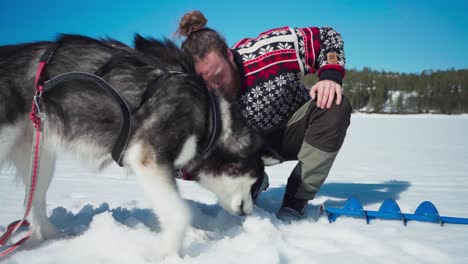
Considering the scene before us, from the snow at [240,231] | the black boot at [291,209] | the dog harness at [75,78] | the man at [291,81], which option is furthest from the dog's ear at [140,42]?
the black boot at [291,209]

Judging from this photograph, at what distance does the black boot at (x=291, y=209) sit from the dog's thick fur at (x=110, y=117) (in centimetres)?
105

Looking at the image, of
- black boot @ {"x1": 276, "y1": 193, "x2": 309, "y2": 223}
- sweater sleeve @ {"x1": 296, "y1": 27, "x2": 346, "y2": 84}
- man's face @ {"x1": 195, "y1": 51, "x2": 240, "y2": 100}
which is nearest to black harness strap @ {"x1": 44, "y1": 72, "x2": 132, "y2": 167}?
man's face @ {"x1": 195, "y1": 51, "x2": 240, "y2": 100}

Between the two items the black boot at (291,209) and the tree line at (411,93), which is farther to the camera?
the tree line at (411,93)

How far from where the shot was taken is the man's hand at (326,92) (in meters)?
3.05

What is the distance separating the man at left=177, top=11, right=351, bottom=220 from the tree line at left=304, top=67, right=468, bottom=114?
214 ft

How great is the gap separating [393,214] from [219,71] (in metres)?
1.98

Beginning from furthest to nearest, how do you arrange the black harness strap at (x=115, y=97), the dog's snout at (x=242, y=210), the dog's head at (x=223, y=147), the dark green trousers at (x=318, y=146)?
the dark green trousers at (x=318, y=146) < the dog's snout at (x=242, y=210) < the dog's head at (x=223, y=147) < the black harness strap at (x=115, y=97)

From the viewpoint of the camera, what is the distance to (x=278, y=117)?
3514 millimetres

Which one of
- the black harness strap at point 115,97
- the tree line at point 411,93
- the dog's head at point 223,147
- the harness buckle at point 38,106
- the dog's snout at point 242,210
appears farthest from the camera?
the tree line at point 411,93

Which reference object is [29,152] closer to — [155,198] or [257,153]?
[155,198]

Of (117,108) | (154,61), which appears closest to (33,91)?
(117,108)

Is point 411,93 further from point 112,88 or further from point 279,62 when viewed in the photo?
point 112,88

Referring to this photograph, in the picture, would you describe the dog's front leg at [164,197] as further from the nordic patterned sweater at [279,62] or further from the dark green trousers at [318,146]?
the dark green trousers at [318,146]

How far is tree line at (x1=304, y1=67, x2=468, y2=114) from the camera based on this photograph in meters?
71.2
